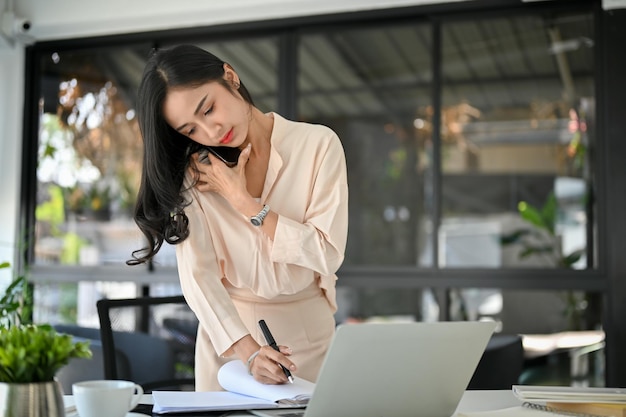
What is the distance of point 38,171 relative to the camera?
16.1 feet

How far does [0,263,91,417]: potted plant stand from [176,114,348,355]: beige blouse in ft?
2.31

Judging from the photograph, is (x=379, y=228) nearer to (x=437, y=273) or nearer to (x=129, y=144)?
(x=129, y=144)

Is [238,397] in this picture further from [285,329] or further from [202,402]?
[285,329]

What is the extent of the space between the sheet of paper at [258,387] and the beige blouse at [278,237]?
0.57 ft

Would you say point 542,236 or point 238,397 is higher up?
point 542,236

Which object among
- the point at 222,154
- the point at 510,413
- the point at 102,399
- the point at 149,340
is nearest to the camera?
the point at 102,399

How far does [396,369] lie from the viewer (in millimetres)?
1286

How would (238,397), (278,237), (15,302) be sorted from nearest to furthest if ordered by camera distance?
(238,397), (278,237), (15,302)

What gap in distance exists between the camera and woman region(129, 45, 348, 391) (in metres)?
1.89

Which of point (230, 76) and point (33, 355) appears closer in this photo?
point (33, 355)

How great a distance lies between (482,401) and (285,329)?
59cm

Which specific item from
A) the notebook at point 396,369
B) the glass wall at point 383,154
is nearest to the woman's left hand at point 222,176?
the notebook at point 396,369

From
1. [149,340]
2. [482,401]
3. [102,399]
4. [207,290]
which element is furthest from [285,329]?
[149,340]

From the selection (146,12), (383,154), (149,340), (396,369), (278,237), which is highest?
(146,12)
